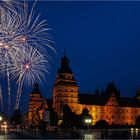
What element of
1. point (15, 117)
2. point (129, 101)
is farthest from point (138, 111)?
point (15, 117)

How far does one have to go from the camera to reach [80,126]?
239ft

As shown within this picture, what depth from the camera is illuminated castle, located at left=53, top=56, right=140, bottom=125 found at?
98.7m

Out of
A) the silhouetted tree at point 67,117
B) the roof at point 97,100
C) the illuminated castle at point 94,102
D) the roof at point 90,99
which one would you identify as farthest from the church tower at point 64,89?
the silhouetted tree at point 67,117

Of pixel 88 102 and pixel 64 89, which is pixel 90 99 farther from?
pixel 64 89

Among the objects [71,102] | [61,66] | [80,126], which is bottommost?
[80,126]

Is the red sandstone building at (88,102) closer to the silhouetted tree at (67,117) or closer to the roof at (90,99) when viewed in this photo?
the roof at (90,99)

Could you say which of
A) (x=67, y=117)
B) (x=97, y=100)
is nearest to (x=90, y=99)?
(x=97, y=100)

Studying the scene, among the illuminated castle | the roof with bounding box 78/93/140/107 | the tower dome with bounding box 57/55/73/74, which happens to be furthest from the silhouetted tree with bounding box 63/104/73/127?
the roof with bounding box 78/93/140/107

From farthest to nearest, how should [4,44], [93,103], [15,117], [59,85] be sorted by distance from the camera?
1. [15,117]
2. [93,103]
3. [59,85]
4. [4,44]

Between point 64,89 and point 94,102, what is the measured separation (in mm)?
18022

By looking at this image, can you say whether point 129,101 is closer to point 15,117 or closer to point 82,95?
point 82,95

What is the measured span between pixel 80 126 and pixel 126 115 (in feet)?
158

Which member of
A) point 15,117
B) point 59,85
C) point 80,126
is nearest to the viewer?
point 80,126

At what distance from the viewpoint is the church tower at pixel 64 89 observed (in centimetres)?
9819
